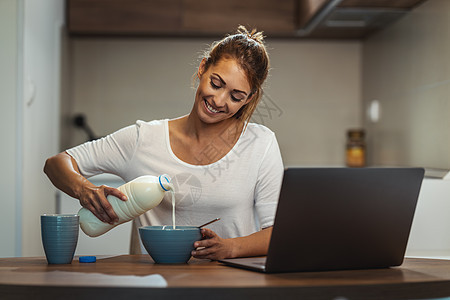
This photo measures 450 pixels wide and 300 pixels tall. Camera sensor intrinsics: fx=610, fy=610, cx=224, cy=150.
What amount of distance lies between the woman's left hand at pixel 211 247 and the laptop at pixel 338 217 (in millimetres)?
122

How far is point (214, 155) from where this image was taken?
167cm

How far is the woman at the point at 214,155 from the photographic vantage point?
5.23 ft

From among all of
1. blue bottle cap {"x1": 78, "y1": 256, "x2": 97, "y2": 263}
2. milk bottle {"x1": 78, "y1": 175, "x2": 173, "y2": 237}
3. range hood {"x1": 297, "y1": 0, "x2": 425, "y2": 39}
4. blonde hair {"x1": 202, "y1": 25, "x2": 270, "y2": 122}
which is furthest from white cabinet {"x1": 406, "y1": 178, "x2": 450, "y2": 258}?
blue bottle cap {"x1": 78, "y1": 256, "x2": 97, "y2": 263}

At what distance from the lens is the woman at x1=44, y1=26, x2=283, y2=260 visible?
159cm

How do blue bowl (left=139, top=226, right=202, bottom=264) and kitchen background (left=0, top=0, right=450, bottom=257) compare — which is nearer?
blue bowl (left=139, top=226, right=202, bottom=264)

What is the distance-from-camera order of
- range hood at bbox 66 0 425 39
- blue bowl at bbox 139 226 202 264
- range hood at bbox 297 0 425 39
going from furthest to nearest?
range hood at bbox 66 0 425 39, range hood at bbox 297 0 425 39, blue bowl at bbox 139 226 202 264

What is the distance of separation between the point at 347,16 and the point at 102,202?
1942 mm

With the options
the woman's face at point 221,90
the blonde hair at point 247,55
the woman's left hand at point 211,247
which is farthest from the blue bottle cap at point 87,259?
the blonde hair at point 247,55

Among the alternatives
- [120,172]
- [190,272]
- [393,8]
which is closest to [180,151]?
[120,172]

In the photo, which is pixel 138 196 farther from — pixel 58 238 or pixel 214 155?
pixel 214 155

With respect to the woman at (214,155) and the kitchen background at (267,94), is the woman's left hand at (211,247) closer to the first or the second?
the woman at (214,155)

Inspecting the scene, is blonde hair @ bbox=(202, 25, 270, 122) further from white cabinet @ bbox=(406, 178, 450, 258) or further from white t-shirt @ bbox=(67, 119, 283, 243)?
white cabinet @ bbox=(406, 178, 450, 258)

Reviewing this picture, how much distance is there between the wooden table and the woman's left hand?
→ 6 cm

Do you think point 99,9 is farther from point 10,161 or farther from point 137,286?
point 137,286
